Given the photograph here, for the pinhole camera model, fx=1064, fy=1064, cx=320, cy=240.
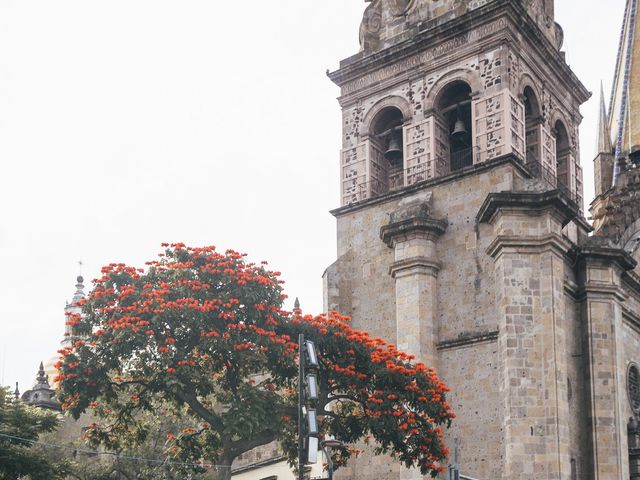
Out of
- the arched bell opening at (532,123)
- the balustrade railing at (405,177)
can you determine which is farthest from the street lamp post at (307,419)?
the arched bell opening at (532,123)

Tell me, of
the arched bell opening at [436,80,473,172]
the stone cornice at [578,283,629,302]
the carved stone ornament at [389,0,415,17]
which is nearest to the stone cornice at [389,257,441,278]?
the arched bell opening at [436,80,473,172]

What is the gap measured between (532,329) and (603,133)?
20.6 m


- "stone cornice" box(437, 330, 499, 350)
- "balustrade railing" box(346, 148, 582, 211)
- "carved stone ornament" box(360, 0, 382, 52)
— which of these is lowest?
"stone cornice" box(437, 330, 499, 350)

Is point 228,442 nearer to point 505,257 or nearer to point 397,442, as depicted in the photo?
point 397,442

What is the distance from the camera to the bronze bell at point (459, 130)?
94.5 feet

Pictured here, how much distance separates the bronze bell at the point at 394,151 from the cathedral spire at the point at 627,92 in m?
13.9

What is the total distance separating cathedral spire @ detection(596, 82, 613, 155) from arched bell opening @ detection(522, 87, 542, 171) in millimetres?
13597

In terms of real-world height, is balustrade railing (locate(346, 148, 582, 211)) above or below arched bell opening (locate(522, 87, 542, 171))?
below

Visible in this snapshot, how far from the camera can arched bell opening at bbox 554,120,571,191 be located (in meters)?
31.3

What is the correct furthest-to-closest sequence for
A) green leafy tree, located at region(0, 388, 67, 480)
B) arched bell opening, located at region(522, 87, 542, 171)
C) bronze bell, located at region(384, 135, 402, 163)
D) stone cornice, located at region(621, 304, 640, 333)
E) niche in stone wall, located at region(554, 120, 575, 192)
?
niche in stone wall, located at region(554, 120, 575, 192) → bronze bell, located at region(384, 135, 402, 163) → stone cornice, located at region(621, 304, 640, 333) → arched bell opening, located at region(522, 87, 542, 171) → green leafy tree, located at region(0, 388, 67, 480)

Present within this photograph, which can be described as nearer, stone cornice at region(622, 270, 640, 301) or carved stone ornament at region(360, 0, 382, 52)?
stone cornice at region(622, 270, 640, 301)

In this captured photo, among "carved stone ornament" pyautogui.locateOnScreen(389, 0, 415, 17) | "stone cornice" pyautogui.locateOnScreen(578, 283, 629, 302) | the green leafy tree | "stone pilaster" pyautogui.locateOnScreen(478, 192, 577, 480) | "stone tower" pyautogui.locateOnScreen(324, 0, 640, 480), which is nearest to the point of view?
"stone pilaster" pyautogui.locateOnScreen(478, 192, 577, 480)

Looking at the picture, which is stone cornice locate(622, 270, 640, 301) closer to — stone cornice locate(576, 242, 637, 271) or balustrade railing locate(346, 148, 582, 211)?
stone cornice locate(576, 242, 637, 271)

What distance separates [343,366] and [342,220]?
8.04 meters
